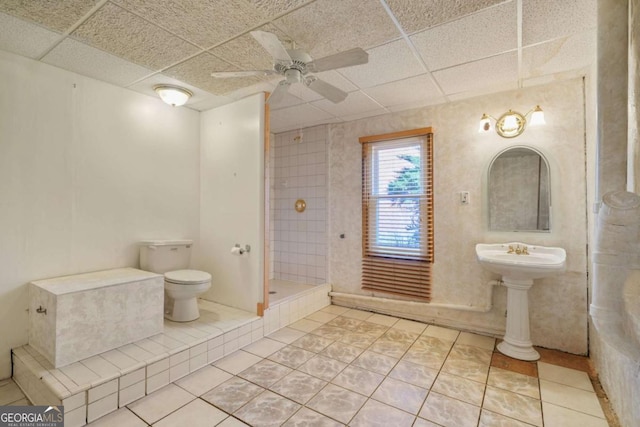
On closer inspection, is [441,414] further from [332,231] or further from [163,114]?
[163,114]

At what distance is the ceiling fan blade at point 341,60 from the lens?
162 centimetres

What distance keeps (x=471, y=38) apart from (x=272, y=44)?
1.36 metres

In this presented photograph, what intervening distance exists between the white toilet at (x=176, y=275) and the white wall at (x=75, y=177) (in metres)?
0.22

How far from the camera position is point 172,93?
2770 millimetres

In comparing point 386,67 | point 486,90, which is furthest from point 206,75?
point 486,90

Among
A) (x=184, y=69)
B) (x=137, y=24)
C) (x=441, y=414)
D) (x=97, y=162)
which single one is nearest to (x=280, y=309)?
(x=441, y=414)

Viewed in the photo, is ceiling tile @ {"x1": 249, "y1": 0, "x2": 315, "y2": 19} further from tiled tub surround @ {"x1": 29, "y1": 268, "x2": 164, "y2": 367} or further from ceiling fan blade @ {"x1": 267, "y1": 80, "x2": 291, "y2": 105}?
tiled tub surround @ {"x1": 29, "y1": 268, "x2": 164, "y2": 367}

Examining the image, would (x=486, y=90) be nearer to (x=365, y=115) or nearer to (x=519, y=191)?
(x=519, y=191)

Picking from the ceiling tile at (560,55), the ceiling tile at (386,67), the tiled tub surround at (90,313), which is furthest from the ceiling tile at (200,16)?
the ceiling tile at (560,55)

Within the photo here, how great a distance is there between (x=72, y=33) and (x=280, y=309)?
2.80m

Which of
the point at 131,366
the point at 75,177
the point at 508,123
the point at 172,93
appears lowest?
the point at 131,366

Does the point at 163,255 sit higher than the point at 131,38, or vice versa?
the point at 131,38

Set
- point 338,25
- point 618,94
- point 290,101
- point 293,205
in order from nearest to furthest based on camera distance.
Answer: point 618,94, point 338,25, point 290,101, point 293,205

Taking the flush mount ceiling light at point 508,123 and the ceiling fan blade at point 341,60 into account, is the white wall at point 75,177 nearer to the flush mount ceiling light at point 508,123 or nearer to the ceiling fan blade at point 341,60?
the ceiling fan blade at point 341,60
